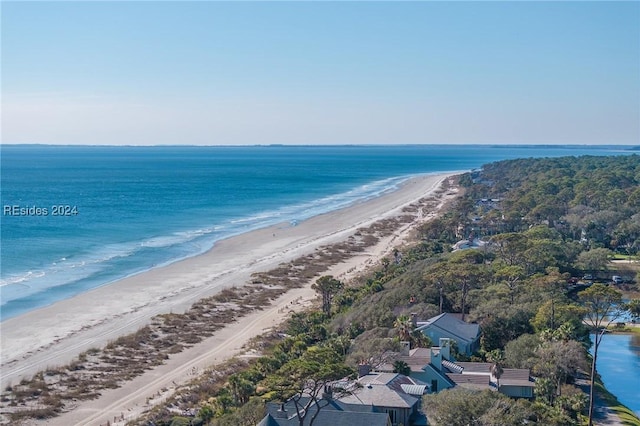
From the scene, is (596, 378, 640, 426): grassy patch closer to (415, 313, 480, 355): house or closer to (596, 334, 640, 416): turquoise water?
(596, 334, 640, 416): turquoise water

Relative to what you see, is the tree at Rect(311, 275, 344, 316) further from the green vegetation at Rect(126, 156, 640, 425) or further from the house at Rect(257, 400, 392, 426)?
the house at Rect(257, 400, 392, 426)

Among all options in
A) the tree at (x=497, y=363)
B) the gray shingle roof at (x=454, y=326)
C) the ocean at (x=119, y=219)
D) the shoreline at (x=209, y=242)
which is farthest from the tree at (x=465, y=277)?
the ocean at (x=119, y=219)

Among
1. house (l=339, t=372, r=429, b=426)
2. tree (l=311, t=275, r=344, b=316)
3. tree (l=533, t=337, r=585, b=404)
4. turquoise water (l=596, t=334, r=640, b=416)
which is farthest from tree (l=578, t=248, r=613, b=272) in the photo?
house (l=339, t=372, r=429, b=426)

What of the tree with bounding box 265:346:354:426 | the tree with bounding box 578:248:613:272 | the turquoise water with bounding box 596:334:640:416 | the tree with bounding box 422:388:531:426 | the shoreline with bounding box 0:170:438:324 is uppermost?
the tree with bounding box 265:346:354:426

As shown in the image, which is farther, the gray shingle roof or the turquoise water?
the gray shingle roof

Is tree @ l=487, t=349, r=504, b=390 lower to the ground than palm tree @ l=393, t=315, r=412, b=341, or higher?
lower

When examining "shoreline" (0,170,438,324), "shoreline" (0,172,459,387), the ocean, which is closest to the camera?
Result: "shoreline" (0,172,459,387)

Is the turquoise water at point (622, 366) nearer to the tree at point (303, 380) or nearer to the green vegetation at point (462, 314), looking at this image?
the green vegetation at point (462, 314)

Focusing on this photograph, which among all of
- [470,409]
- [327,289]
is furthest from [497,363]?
[327,289]

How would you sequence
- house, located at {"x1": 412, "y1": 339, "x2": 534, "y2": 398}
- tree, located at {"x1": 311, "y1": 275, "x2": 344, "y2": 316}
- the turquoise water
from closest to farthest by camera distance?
house, located at {"x1": 412, "y1": 339, "x2": 534, "y2": 398} < the turquoise water < tree, located at {"x1": 311, "y1": 275, "x2": 344, "y2": 316}
